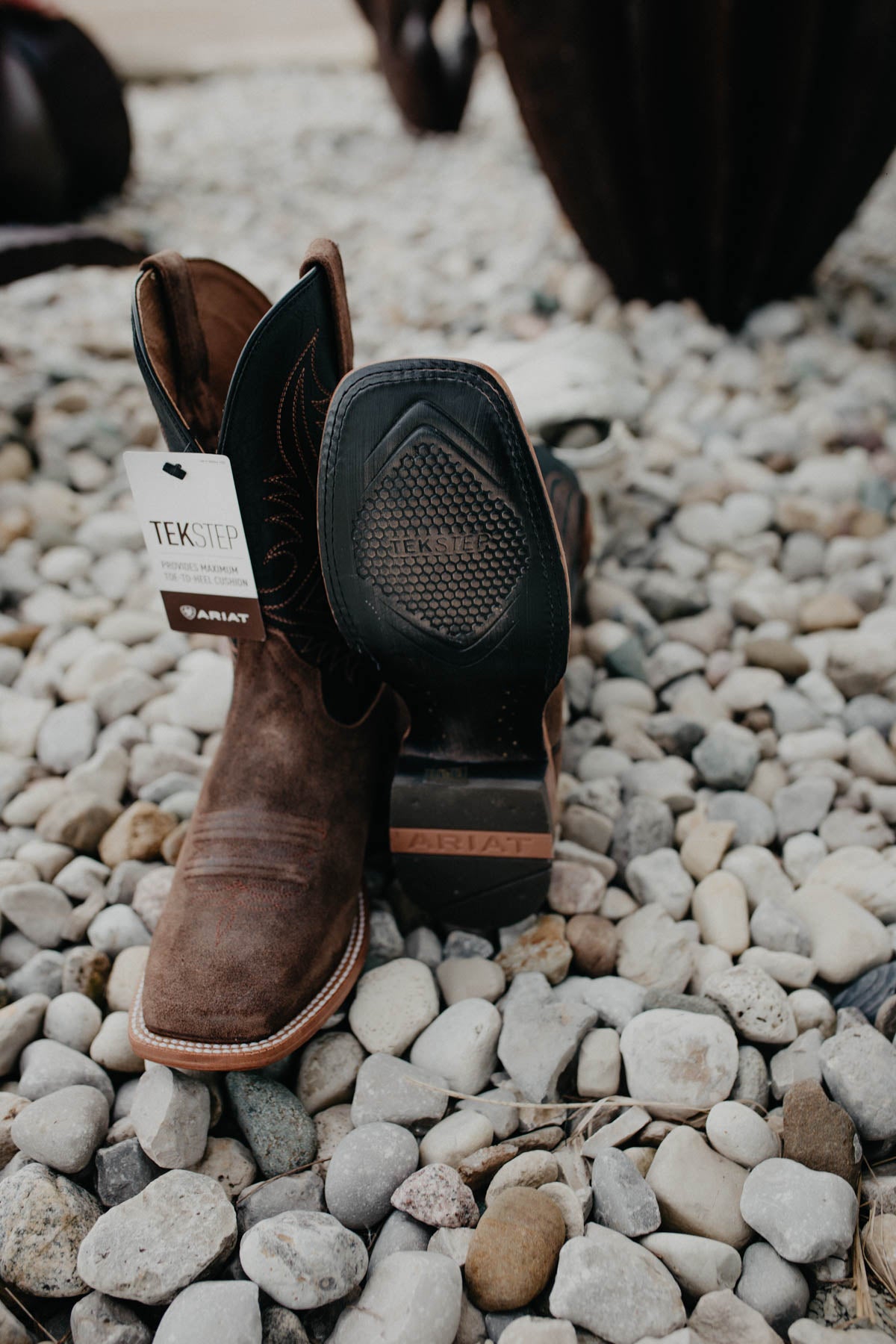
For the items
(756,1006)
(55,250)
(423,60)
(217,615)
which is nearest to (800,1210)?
(756,1006)

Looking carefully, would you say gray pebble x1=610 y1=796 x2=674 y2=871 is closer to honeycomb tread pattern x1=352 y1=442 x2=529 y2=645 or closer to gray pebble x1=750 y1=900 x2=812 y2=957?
gray pebble x1=750 y1=900 x2=812 y2=957

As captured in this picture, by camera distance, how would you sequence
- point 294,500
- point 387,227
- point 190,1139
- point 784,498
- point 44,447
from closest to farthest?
point 190,1139
point 294,500
point 784,498
point 44,447
point 387,227

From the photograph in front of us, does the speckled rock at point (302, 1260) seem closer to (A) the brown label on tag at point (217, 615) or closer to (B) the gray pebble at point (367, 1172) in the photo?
(B) the gray pebble at point (367, 1172)

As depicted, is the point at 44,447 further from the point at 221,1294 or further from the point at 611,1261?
the point at 611,1261

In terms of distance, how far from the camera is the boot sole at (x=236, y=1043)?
89 cm

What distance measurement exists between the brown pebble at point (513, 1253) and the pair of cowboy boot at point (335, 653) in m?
0.25

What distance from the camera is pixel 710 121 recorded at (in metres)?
1.85

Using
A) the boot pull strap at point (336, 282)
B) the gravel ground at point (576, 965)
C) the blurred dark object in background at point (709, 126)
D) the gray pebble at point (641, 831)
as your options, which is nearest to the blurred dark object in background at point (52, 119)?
the gravel ground at point (576, 965)

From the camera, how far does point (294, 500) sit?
3.32 feet

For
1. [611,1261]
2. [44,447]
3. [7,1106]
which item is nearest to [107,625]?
[44,447]

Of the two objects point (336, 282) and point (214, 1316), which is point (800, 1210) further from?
point (336, 282)

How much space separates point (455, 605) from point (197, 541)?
0.93 feet

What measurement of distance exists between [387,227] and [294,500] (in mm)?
2302

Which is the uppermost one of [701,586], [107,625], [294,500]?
[294,500]
